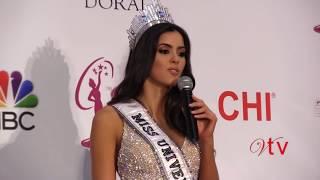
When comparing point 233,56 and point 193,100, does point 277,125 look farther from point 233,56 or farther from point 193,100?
point 193,100

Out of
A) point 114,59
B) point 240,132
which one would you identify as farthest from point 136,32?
point 240,132

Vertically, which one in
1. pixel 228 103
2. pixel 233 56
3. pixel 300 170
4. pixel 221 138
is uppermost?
pixel 233 56

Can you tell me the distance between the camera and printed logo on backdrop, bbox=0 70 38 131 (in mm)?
1955

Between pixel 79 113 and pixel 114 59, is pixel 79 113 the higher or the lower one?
the lower one

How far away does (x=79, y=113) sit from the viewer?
2061 millimetres

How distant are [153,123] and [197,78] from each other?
0.52 m

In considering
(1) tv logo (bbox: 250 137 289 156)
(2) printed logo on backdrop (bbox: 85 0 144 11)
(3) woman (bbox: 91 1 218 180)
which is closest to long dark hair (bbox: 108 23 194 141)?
(3) woman (bbox: 91 1 218 180)

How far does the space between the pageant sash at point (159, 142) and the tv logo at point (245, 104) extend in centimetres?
56

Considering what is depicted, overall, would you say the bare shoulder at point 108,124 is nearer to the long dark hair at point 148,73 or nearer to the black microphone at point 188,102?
the long dark hair at point 148,73

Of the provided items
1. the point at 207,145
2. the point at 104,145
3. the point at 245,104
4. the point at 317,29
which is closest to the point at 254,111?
the point at 245,104

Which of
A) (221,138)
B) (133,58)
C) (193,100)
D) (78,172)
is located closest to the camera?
(193,100)

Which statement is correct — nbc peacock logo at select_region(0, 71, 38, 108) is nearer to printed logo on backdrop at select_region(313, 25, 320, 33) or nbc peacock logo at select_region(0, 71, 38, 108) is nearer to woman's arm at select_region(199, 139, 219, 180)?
woman's arm at select_region(199, 139, 219, 180)

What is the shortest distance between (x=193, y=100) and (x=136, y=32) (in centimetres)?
36

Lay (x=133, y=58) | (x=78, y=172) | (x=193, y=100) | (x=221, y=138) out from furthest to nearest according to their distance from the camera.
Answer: (x=221, y=138)
(x=78, y=172)
(x=133, y=58)
(x=193, y=100)
